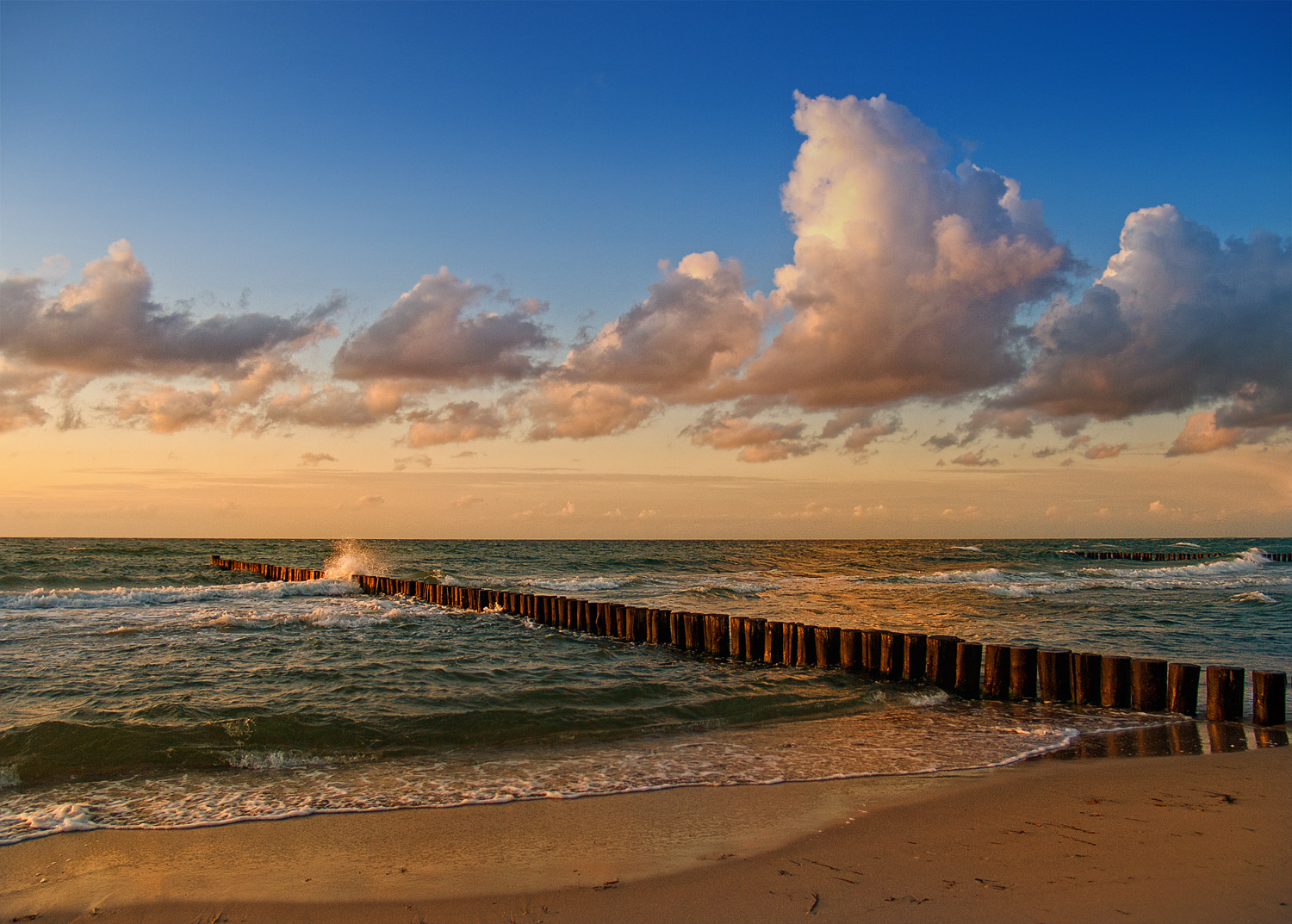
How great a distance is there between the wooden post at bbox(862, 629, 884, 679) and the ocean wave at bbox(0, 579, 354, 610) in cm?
1898

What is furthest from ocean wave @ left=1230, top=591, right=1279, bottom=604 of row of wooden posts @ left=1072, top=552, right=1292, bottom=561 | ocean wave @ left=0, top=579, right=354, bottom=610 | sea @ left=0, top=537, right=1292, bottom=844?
row of wooden posts @ left=1072, top=552, right=1292, bottom=561

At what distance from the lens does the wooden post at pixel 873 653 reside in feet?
40.6

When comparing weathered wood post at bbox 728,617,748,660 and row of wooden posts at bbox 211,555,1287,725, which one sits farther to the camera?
weathered wood post at bbox 728,617,748,660

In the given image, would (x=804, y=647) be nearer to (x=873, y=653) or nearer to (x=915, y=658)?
(x=873, y=653)

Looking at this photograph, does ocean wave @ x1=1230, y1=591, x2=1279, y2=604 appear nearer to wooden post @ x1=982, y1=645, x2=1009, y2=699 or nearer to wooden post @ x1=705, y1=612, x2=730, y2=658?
wooden post @ x1=982, y1=645, x2=1009, y2=699

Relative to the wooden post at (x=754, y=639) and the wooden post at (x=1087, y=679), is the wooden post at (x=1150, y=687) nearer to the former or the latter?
the wooden post at (x=1087, y=679)

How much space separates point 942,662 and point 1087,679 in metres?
1.86

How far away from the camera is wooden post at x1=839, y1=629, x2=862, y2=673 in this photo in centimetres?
1260

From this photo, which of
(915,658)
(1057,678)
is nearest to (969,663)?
(915,658)

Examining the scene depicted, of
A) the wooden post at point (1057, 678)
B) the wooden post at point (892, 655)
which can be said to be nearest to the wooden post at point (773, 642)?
the wooden post at point (892, 655)

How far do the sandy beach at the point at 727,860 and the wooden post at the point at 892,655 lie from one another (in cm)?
534

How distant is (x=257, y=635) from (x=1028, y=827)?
1464 cm

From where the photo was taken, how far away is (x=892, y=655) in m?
12.2

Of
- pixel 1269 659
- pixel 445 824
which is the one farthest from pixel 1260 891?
Answer: pixel 1269 659
